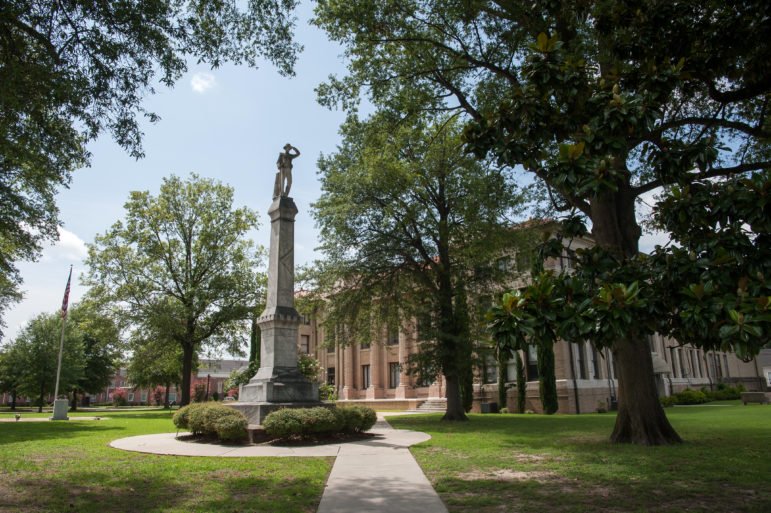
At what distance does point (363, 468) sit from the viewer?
9031 mm

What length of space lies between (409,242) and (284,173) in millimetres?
7546

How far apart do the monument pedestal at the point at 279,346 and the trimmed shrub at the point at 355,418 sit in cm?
107

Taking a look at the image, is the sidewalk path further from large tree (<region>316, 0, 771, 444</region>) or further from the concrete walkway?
large tree (<region>316, 0, 771, 444</region>)

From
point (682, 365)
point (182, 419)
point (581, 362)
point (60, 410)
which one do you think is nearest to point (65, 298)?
point (60, 410)

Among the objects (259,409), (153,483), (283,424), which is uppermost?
(259,409)

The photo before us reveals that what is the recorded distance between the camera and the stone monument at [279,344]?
570 inches

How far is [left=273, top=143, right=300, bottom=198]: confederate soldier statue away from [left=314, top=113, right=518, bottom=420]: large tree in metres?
4.28

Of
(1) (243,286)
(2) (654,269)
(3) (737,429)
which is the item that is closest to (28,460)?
(2) (654,269)

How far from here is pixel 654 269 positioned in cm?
444

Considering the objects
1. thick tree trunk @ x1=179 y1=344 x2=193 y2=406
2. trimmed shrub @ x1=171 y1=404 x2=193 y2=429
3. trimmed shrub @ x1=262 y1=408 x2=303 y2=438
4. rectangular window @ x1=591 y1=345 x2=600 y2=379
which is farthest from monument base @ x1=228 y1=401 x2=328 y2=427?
rectangular window @ x1=591 y1=345 x2=600 y2=379

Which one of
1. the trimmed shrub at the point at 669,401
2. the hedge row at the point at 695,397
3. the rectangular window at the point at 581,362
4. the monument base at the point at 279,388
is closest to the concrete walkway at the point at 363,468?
the monument base at the point at 279,388

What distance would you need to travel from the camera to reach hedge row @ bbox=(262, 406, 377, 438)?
12406 mm

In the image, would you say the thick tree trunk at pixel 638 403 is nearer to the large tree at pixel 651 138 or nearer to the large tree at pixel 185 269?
the large tree at pixel 651 138

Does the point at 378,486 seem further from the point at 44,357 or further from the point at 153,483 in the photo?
the point at 44,357
